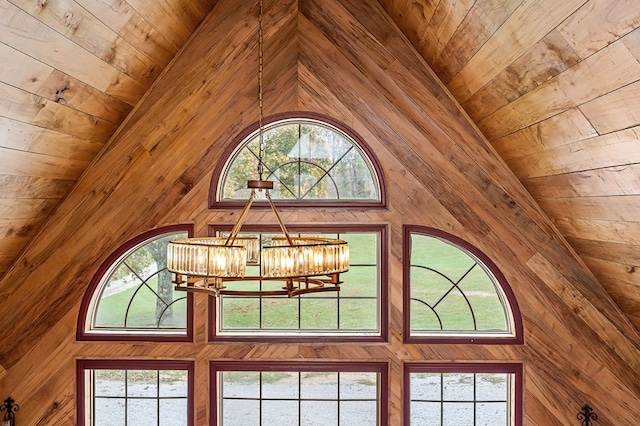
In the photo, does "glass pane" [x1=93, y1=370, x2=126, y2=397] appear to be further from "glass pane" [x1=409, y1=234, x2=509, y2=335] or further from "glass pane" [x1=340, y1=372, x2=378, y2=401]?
"glass pane" [x1=409, y1=234, x2=509, y2=335]

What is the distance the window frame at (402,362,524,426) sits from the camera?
3.96 meters

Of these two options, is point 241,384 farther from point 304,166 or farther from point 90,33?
point 90,33

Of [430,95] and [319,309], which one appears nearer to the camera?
[430,95]

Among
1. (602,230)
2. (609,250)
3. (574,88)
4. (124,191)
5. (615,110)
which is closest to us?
(615,110)

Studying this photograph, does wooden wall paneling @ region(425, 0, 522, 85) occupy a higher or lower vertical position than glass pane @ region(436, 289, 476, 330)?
higher

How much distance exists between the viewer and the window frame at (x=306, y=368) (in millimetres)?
3992

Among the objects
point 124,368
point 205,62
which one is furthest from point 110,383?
point 205,62

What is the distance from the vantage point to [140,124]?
387 centimetres

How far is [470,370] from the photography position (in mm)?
3998

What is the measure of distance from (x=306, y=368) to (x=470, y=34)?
2554mm

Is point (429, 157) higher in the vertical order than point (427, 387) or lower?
higher

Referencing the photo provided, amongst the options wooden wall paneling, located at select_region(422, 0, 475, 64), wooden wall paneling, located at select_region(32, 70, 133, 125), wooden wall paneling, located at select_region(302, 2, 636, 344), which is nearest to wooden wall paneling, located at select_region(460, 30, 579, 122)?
wooden wall paneling, located at select_region(422, 0, 475, 64)

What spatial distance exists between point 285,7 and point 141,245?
79.7 inches

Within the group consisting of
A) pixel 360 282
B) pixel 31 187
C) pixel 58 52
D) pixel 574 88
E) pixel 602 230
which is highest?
pixel 58 52
